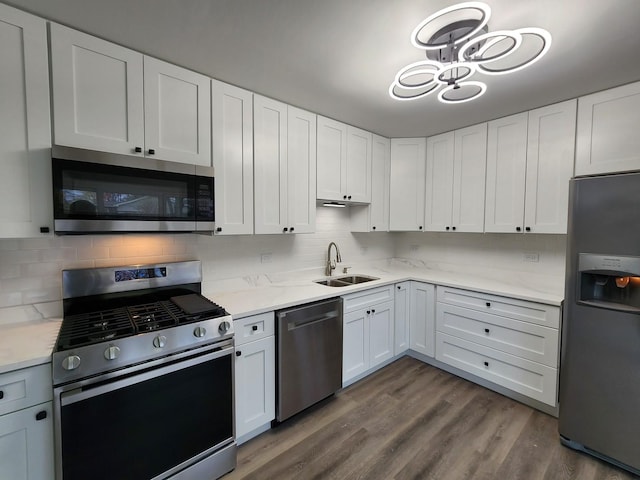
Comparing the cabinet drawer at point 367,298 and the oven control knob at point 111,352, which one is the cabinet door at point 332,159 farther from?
the oven control knob at point 111,352

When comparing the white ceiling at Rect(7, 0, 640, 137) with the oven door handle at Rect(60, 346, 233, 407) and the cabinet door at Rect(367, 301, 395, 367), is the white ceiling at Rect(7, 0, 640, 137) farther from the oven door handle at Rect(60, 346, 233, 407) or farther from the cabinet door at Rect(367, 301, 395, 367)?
the cabinet door at Rect(367, 301, 395, 367)

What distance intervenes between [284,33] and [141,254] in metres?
1.65

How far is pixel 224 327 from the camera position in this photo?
1634 millimetres

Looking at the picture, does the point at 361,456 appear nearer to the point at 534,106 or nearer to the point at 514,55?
the point at 514,55

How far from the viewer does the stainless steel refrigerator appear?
1.67m

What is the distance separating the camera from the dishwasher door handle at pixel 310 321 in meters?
2.04

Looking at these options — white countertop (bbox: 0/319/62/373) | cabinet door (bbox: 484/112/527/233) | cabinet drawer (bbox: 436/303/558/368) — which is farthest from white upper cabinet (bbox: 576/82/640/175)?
white countertop (bbox: 0/319/62/373)

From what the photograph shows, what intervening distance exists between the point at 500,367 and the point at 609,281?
3.61 feet

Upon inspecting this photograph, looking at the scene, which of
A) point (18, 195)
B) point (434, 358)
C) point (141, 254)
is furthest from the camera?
point (434, 358)

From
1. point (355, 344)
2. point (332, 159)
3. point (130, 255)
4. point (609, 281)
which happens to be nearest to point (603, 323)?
point (609, 281)

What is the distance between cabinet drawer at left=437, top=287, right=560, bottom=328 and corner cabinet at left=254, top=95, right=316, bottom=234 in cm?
152

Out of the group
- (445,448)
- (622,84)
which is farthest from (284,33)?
(445,448)

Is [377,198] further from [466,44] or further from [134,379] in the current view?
[134,379]

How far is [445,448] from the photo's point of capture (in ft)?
6.23
